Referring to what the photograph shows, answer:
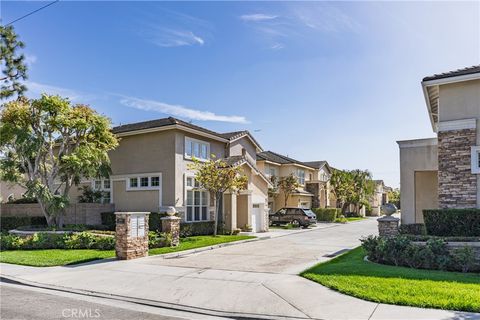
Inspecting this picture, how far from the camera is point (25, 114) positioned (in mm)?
19516

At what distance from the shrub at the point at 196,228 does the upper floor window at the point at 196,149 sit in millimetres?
3871

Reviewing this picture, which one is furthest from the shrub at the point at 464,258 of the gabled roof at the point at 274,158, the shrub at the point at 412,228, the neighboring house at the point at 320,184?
the neighboring house at the point at 320,184

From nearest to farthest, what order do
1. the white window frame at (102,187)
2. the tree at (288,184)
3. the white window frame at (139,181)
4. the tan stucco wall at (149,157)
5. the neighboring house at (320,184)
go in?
the tan stucco wall at (149,157) → the white window frame at (139,181) → the white window frame at (102,187) → the tree at (288,184) → the neighboring house at (320,184)

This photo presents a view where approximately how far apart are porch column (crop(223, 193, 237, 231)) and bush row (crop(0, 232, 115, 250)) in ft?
27.9

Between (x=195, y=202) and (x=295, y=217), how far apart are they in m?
12.2

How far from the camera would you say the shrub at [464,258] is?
419 inches

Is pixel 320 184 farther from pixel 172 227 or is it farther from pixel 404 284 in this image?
pixel 404 284

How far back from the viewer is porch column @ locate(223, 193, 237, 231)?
77.8 ft

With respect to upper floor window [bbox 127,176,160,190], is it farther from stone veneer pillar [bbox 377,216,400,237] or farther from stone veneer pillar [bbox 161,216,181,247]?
stone veneer pillar [bbox 377,216,400,237]

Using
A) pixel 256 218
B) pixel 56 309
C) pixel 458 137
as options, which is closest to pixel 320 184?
pixel 256 218

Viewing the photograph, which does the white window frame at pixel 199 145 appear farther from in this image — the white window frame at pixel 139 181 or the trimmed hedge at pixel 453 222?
the trimmed hedge at pixel 453 222

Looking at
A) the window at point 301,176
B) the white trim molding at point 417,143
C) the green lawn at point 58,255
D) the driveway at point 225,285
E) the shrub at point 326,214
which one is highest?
the white trim molding at point 417,143

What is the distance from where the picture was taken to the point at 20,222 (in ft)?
72.0

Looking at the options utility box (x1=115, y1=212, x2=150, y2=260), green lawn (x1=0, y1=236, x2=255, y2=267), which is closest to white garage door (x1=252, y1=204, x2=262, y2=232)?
green lawn (x1=0, y1=236, x2=255, y2=267)
